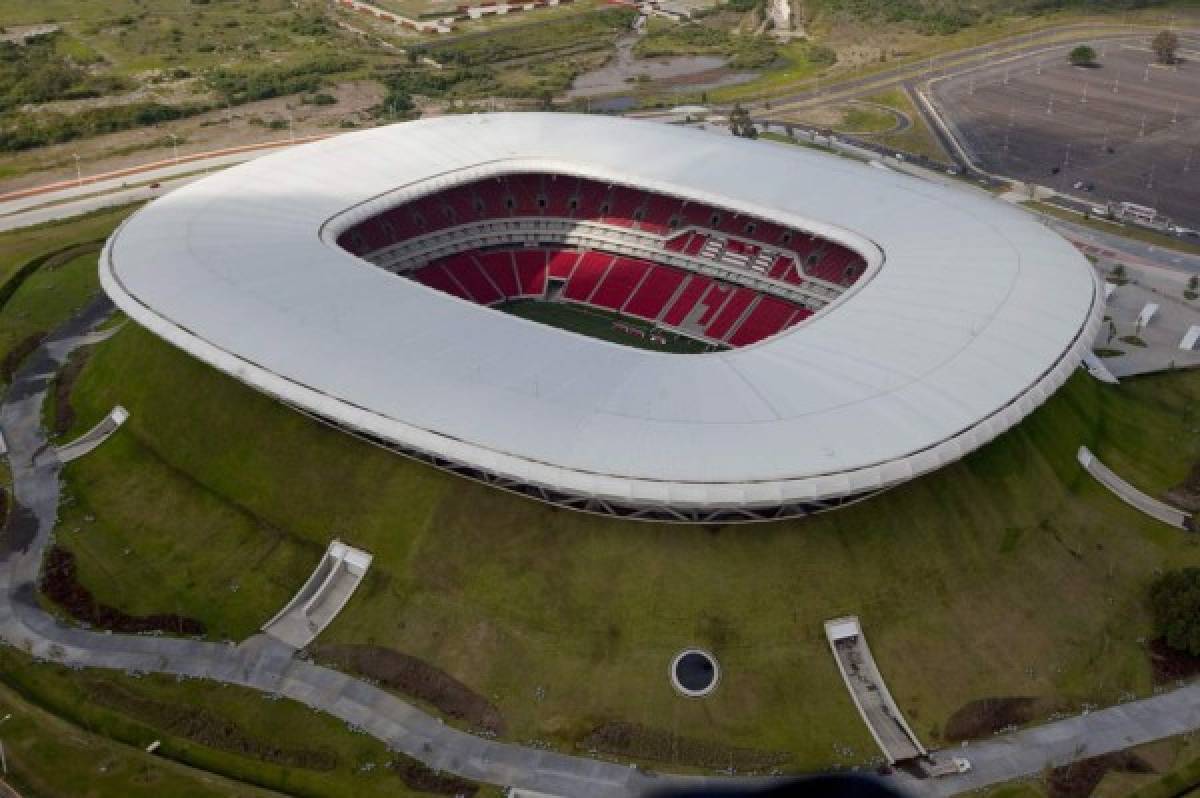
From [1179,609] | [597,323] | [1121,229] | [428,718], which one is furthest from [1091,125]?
[428,718]

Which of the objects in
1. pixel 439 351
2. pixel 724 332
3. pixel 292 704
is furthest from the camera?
pixel 724 332

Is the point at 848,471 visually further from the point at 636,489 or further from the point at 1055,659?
the point at 1055,659

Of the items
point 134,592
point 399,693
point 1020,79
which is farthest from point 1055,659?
point 1020,79

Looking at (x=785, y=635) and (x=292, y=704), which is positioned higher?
(x=785, y=635)

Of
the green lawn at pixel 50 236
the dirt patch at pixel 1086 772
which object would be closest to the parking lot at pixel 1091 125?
the dirt patch at pixel 1086 772

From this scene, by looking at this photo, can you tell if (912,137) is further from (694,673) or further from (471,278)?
(694,673)

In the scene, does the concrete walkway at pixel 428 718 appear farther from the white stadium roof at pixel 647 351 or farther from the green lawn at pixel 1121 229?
the green lawn at pixel 1121 229
